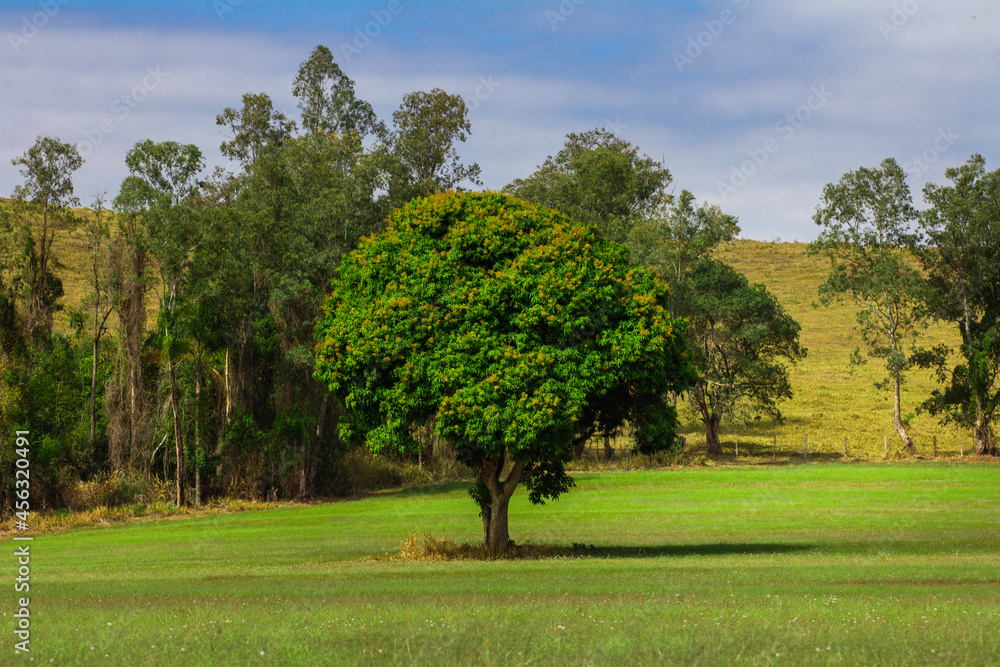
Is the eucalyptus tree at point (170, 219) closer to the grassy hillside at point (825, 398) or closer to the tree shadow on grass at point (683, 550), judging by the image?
the grassy hillside at point (825, 398)

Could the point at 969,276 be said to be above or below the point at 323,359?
above

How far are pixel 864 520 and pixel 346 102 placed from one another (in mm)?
48316

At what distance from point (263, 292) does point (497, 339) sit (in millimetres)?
29528

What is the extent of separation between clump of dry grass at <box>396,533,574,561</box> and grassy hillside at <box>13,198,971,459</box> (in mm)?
35459

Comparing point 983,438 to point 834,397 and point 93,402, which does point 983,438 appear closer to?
point 834,397

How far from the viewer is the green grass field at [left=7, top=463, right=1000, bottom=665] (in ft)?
37.3

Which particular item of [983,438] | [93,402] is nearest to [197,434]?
[93,402]

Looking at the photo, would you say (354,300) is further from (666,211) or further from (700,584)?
(666,211)

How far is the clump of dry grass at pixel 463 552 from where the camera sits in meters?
26.6

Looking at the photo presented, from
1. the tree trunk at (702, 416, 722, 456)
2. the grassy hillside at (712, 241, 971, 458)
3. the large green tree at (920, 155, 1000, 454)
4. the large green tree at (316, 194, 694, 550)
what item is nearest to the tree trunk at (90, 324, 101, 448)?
the large green tree at (316, 194, 694, 550)

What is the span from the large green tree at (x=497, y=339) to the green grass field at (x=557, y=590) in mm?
3737

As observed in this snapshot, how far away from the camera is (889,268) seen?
6525 cm

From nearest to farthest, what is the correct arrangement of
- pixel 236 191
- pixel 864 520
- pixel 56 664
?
pixel 56 664, pixel 864 520, pixel 236 191

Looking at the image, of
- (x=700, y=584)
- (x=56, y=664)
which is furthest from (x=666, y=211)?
(x=56, y=664)
